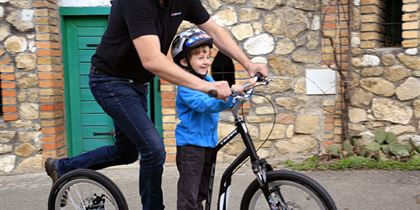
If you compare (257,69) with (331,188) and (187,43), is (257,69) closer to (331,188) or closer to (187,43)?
(187,43)

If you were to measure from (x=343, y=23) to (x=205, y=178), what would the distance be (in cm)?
287

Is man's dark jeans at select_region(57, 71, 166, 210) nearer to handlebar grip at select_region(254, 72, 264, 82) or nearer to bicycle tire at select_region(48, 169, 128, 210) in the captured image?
bicycle tire at select_region(48, 169, 128, 210)

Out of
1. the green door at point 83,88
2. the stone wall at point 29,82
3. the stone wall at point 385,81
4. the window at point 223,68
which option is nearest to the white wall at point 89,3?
the green door at point 83,88

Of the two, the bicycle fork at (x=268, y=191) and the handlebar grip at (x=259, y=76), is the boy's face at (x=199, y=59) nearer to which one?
the handlebar grip at (x=259, y=76)

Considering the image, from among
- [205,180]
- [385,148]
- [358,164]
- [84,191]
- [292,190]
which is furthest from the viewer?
[385,148]

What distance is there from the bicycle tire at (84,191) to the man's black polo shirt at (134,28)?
700 millimetres

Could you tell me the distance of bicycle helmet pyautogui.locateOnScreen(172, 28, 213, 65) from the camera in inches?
105

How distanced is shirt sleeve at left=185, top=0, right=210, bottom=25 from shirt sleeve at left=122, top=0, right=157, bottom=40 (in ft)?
1.66

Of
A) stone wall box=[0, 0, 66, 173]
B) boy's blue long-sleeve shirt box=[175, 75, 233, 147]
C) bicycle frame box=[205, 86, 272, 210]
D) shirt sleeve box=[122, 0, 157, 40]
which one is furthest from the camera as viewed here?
stone wall box=[0, 0, 66, 173]

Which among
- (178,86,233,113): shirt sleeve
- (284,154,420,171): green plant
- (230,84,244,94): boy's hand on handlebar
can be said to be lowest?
(284,154,420,171): green plant

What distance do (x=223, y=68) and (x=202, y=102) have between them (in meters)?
2.66

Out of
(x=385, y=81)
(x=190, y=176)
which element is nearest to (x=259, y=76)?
(x=190, y=176)

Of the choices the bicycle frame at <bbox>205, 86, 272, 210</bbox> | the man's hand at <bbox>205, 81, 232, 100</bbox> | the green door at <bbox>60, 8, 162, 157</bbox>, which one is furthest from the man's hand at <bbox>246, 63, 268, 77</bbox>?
the green door at <bbox>60, 8, 162, 157</bbox>

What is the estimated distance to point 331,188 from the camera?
4207 mm
